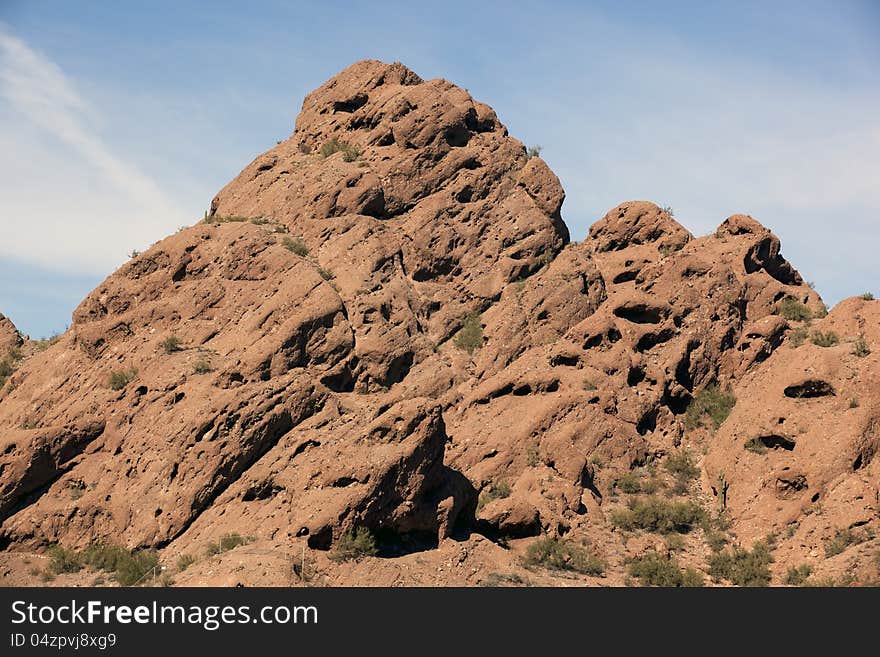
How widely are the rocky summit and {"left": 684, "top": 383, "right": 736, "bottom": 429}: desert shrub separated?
0.09 m

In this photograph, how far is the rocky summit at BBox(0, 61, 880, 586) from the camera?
33.1 meters

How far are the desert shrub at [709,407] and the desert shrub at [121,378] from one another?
70.9 ft

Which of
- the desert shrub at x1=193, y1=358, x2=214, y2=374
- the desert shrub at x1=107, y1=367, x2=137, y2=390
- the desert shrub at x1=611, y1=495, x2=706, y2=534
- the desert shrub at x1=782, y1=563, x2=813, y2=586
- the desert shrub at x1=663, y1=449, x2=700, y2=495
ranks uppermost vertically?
the desert shrub at x1=107, y1=367, x2=137, y2=390

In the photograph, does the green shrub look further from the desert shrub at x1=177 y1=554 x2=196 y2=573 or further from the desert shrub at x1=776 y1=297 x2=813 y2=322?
the desert shrub at x1=177 y1=554 x2=196 y2=573

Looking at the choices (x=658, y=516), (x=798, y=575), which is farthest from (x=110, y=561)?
(x=798, y=575)

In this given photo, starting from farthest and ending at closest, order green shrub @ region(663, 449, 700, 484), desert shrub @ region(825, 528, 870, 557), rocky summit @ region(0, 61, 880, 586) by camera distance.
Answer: green shrub @ region(663, 449, 700, 484)
rocky summit @ region(0, 61, 880, 586)
desert shrub @ region(825, 528, 870, 557)

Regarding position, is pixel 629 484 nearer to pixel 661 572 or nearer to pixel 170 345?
pixel 661 572

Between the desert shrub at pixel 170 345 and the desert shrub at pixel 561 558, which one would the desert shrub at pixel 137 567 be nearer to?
the desert shrub at pixel 170 345

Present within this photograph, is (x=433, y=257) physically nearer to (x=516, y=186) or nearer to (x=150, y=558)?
(x=516, y=186)

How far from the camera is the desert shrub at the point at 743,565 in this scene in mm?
33531

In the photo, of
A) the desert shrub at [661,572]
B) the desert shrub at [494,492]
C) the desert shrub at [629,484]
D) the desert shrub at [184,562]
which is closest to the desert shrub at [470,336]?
the desert shrub at [494,492]

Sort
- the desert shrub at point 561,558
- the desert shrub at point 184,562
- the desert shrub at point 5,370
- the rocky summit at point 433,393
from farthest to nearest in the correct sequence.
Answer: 1. the desert shrub at point 5,370
2. the desert shrub at point 561,558
3. the rocky summit at point 433,393
4. the desert shrub at point 184,562

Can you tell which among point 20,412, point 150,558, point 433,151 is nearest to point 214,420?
point 150,558

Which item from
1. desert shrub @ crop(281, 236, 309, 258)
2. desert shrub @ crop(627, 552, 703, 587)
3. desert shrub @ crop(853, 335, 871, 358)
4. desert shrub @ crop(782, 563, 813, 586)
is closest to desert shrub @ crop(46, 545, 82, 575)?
desert shrub @ crop(281, 236, 309, 258)
